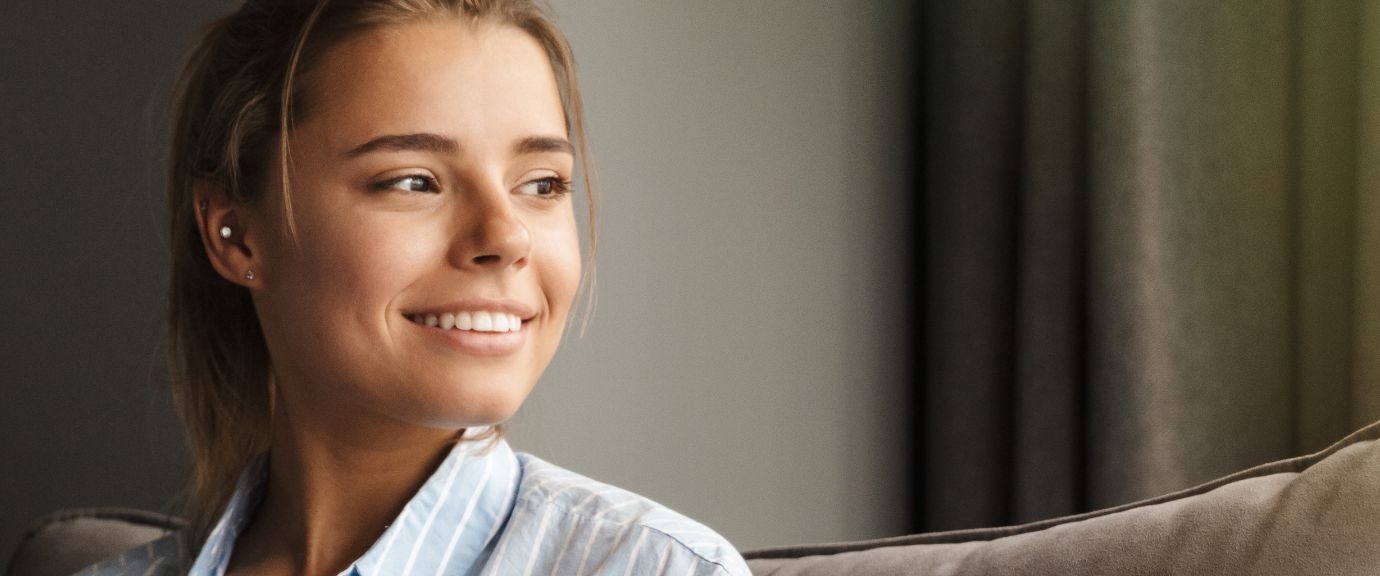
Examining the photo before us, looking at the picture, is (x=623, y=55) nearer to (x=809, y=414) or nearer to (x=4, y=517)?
(x=809, y=414)

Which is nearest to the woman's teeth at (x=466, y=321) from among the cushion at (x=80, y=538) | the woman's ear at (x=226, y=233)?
the woman's ear at (x=226, y=233)

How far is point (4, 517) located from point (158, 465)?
0.78 feet

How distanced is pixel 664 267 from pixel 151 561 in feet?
2.29

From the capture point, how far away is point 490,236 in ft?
3.11

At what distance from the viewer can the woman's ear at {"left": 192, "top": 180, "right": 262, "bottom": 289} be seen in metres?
1.09

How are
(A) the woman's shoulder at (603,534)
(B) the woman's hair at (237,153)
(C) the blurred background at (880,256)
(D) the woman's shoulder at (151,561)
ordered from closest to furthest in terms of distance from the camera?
(A) the woman's shoulder at (603,534)
(B) the woman's hair at (237,153)
(D) the woman's shoulder at (151,561)
(C) the blurred background at (880,256)

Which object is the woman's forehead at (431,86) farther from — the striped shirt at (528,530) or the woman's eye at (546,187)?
the striped shirt at (528,530)

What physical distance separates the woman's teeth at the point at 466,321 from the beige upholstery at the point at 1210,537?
348mm

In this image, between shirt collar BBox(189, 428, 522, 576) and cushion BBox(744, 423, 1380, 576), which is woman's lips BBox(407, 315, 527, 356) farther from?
cushion BBox(744, 423, 1380, 576)

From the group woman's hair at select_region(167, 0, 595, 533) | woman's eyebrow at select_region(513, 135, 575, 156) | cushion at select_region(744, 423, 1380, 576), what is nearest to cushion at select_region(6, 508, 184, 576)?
woman's hair at select_region(167, 0, 595, 533)

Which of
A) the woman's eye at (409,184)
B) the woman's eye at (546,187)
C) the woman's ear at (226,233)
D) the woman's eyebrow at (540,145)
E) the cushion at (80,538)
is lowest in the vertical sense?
the cushion at (80,538)

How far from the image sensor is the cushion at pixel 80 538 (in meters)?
1.50

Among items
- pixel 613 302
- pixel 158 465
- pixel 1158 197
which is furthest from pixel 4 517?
pixel 1158 197

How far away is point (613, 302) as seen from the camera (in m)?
1.58
